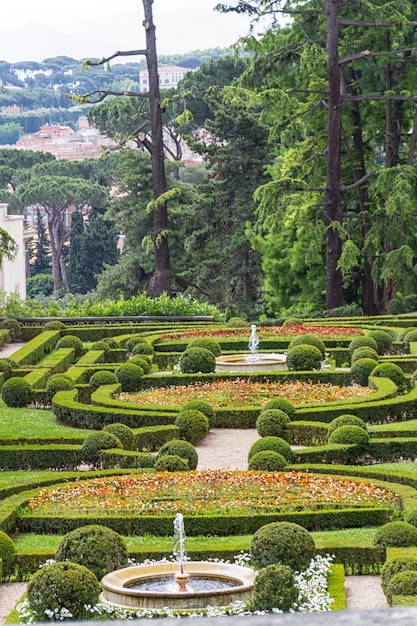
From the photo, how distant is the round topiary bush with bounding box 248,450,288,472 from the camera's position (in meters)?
15.1

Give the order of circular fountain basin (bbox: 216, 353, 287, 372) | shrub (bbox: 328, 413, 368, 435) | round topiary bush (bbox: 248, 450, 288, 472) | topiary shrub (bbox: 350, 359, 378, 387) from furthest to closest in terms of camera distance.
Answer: circular fountain basin (bbox: 216, 353, 287, 372), topiary shrub (bbox: 350, 359, 378, 387), shrub (bbox: 328, 413, 368, 435), round topiary bush (bbox: 248, 450, 288, 472)

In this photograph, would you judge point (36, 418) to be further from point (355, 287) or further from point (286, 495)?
point (355, 287)

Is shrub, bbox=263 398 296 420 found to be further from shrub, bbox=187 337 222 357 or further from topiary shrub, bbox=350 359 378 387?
shrub, bbox=187 337 222 357

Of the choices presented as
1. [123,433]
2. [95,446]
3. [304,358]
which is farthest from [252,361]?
[95,446]

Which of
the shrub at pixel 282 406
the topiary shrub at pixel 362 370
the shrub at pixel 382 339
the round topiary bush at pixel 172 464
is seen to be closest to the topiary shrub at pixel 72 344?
the shrub at pixel 382 339

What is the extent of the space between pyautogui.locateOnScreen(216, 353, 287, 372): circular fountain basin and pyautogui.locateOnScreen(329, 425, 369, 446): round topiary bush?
23.1 feet

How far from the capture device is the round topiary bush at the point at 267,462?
15086 mm

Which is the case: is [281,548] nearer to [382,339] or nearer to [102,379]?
[102,379]

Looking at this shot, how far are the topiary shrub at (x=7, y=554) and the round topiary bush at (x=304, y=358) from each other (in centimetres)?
1118

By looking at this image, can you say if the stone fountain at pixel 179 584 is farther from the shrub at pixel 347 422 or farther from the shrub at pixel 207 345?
the shrub at pixel 207 345

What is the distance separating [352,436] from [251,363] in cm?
736

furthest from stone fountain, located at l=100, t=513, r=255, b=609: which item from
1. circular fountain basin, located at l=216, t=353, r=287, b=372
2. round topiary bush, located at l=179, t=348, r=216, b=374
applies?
circular fountain basin, located at l=216, t=353, r=287, b=372

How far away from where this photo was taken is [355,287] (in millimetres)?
36188

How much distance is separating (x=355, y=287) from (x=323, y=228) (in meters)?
A: 3.60
